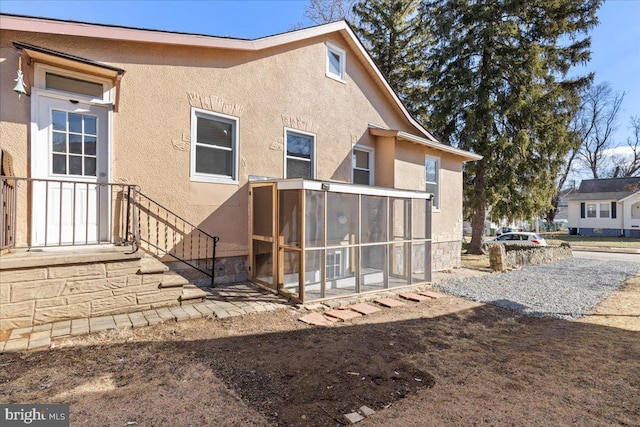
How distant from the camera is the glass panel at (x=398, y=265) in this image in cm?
764

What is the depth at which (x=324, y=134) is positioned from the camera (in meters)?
8.85

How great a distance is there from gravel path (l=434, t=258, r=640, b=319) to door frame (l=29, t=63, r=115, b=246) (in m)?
7.92

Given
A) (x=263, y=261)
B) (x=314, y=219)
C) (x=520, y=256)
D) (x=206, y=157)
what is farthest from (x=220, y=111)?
(x=520, y=256)

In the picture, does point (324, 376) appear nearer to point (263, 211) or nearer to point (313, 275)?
point (313, 275)

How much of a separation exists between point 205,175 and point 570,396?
6.60m

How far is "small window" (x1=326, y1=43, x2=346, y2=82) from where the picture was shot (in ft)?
30.2

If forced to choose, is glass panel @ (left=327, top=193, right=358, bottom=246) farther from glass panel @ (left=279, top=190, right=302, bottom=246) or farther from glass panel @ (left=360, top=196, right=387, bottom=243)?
glass panel @ (left=279, top=190, right=302, bottom=246)

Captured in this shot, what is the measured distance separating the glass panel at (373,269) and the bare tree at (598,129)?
37194mm

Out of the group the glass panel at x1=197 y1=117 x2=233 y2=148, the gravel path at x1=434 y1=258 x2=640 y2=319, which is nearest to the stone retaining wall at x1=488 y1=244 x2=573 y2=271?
the gravel path at x1=434 y1=258 x2=640 y2=319

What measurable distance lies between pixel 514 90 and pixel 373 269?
13096 millimetres

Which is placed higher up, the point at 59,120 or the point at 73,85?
the point at 73,85

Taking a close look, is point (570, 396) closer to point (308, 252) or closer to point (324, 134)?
point (308, 252)

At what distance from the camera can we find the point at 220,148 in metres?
7.06

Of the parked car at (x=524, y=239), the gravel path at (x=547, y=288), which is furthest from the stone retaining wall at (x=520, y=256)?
the parked car at (x=524, y=239)
